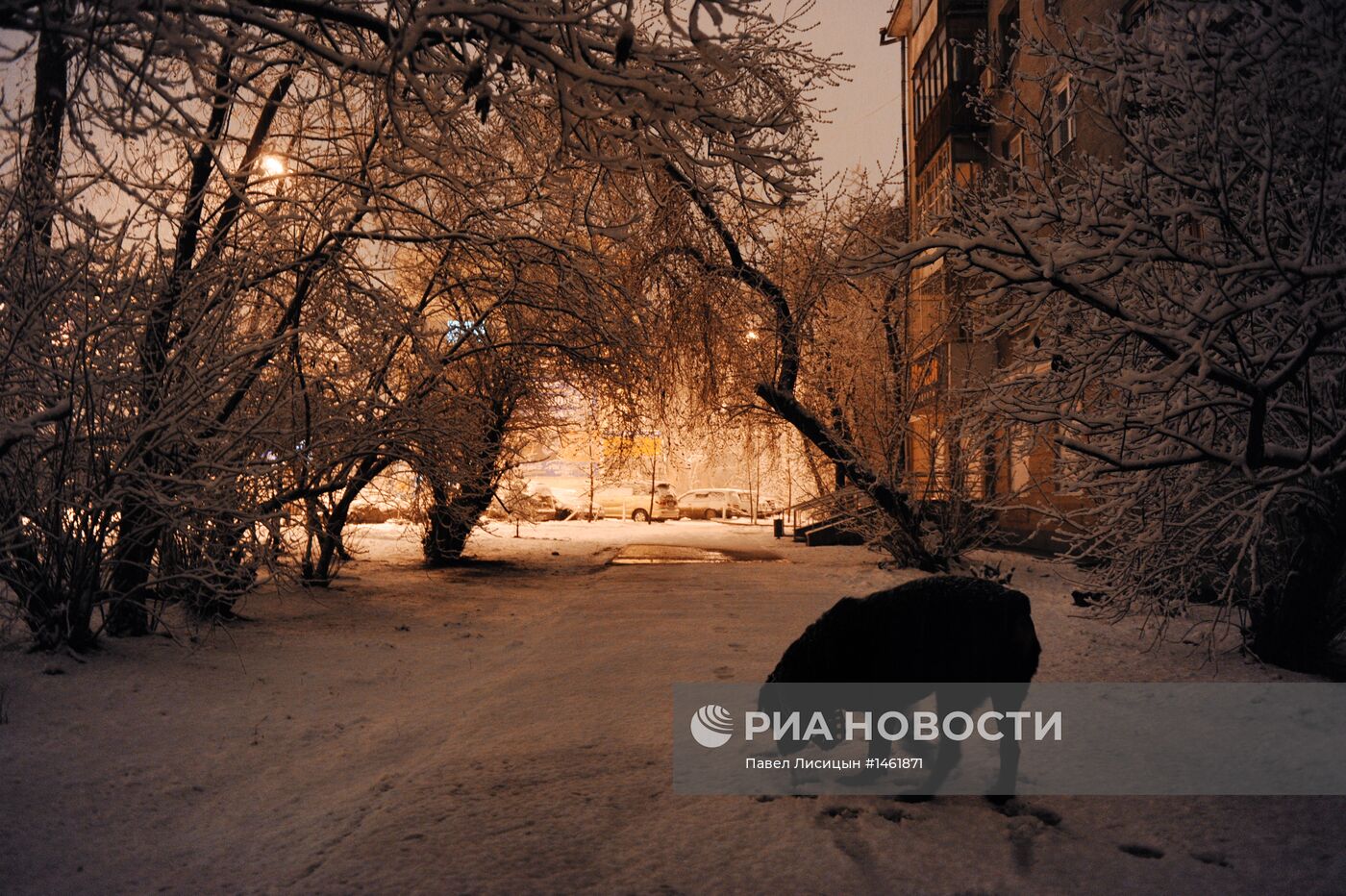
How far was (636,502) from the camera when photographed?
1802 inches

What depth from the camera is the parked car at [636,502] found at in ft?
136

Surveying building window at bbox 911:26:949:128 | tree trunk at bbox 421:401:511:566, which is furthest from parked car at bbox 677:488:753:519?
tree trunk at bbox 421:401:511:566

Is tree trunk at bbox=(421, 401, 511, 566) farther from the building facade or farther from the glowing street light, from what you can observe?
the building facade

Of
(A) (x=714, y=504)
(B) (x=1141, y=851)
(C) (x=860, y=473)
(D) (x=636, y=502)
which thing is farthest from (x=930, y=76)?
(B) (x=1141, y=851)

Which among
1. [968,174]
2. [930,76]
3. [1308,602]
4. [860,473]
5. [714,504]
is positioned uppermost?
[930,76]

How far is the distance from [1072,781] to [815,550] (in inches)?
718

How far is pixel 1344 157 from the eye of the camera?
6250 mm

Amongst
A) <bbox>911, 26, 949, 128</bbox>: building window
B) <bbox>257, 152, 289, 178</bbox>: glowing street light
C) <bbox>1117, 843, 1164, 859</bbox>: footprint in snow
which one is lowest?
<bbox>1117, 843, 1164, 859</bbox>: footprint in snow

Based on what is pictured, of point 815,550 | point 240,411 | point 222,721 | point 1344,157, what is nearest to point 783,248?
point 815,550

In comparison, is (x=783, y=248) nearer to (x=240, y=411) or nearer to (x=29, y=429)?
(x=240, y=411)

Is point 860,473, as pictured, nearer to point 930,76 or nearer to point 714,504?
point 930,76

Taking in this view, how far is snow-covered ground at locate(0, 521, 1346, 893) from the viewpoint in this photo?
3.94 meters

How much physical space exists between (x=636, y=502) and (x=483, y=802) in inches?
1620

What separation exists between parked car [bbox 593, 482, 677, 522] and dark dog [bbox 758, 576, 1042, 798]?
35.1 metres
